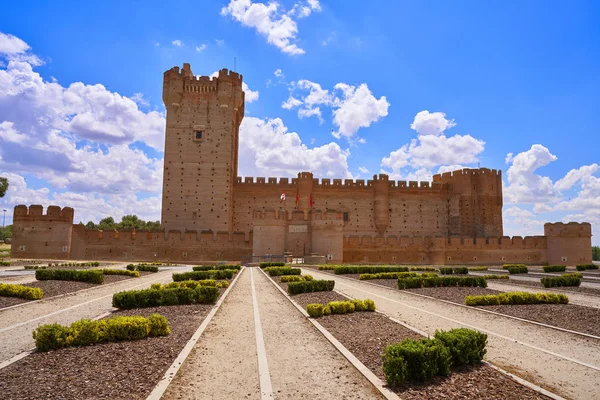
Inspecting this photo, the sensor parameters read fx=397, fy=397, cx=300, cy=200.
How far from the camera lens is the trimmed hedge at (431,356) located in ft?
14.0

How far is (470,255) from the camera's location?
35.7 m

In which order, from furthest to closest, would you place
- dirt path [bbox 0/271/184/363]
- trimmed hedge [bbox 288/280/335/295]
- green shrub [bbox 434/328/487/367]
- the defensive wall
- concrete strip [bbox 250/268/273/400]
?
the defensive wall, trimmed hedge [bbox 288/280/335/295], dirt path [bbox 0/271/184/363], green shrub [bbox 434/328/487/367], concrete strip [bbox 250/268/273/400]

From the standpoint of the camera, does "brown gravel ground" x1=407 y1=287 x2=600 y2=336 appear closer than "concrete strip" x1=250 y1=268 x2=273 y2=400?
No

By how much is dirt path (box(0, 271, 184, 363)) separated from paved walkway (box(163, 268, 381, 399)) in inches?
108

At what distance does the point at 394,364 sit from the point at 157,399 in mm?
2418

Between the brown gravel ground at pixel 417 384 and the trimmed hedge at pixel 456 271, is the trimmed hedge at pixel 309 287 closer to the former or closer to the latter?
the brown gravel ground at pixel 417 384

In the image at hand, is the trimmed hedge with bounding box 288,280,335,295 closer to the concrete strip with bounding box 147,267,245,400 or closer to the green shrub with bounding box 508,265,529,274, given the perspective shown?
the concrete strip with bounding box 147,267,245,400

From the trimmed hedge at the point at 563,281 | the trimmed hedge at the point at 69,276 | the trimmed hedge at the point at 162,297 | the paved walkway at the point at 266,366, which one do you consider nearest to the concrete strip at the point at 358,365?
the paved walkway at the point at 266,366

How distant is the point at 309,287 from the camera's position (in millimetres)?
12117

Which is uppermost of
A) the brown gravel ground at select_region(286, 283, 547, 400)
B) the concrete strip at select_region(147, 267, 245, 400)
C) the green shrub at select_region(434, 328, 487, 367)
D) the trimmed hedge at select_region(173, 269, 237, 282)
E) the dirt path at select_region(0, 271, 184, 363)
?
the green shrub at select_region(434, 328, 487, 367)

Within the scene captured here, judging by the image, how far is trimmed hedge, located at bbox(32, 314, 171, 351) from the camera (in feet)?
18.1

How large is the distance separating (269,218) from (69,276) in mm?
18453

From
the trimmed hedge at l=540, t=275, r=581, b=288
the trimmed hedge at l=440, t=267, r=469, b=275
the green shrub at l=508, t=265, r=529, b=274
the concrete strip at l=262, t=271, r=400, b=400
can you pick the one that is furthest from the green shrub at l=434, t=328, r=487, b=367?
the green shrub at l=508, t=265, r=529, b=274

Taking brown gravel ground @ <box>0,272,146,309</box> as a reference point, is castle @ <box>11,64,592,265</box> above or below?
above
